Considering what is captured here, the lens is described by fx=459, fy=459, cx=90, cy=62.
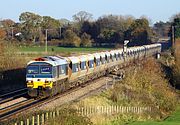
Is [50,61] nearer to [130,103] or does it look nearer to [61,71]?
[61,71]

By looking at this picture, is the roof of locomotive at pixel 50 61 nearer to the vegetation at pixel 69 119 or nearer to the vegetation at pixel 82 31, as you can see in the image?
the vegetation at pixel 69 119

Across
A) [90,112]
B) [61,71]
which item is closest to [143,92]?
[61,71]

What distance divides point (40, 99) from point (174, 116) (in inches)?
586

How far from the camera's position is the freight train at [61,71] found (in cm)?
3219

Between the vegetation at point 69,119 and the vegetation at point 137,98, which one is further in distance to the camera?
the vegetation at point 137,98

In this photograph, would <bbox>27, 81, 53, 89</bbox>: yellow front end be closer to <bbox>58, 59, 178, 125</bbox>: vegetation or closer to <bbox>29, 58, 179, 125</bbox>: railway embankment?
<bbox>29, 58, 179, 125</bbox>: railway embankment

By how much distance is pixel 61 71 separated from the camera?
115 ft

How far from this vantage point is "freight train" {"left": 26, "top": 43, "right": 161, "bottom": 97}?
106 feet

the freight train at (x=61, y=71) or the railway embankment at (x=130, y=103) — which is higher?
the freight train at (x=61, y=71)

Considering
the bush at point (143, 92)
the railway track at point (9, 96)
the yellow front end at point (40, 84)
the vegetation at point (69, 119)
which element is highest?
the yellow front end at point (40, 84)

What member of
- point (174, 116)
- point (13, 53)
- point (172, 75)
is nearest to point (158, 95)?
point (174, 116)

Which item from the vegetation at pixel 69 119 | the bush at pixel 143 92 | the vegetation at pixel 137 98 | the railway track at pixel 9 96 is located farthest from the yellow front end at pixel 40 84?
the vegetation at pixel 69 119

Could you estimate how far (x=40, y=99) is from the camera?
3225 centimetres

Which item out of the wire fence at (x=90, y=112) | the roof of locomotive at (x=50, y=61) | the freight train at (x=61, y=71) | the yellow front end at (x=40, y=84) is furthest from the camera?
the roof of locomotive at (x=50, y=61)
